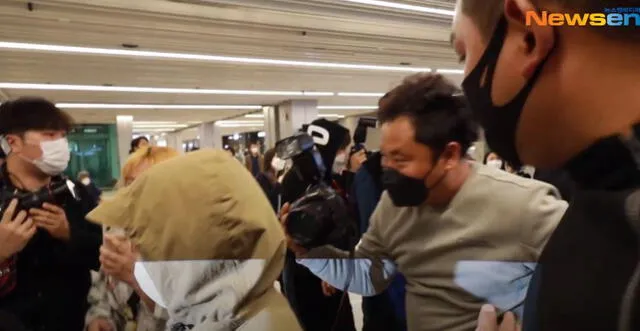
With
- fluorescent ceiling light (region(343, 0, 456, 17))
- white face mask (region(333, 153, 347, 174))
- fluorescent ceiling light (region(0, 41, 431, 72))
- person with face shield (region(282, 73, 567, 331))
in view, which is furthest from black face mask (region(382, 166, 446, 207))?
fluorescent ceiling light (region(0, 41, 431, 72))

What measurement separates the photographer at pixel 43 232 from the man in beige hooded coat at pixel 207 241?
0.82 meters

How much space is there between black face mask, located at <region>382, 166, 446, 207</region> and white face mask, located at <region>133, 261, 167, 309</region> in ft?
2.52

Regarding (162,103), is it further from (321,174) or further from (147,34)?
(321,174)

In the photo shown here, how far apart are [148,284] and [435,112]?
957 millimetres

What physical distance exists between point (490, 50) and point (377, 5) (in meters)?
4.43

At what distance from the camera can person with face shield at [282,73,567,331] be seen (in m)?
1.27

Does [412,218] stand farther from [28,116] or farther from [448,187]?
[28,116]

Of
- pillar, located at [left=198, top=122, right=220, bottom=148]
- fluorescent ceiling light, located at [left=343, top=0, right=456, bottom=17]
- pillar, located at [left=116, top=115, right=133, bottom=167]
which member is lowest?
pillar, located at [left=198, top=122, right=220, bottom=148]

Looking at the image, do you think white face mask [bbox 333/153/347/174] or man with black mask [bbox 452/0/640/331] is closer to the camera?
man with black mask [bbox 452/0/640/331]

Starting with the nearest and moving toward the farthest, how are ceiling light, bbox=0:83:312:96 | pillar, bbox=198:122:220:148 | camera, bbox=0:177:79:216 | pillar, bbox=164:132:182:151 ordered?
camera, bbox=0:177:79:216 → ceiling light, bbox=0:83:312:96 → pillar, bbox=198:122:220:148 → pillar, bbox=164:132:182:151

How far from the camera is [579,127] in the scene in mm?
538

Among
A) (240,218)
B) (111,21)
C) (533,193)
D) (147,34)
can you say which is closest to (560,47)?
(240,218)

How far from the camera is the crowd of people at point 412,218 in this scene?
0.52m

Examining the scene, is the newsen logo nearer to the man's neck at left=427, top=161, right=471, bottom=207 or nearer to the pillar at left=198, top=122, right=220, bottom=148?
the man's neck at left=427, top=161, right=471, bottom=207
